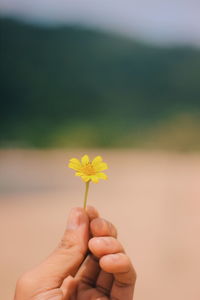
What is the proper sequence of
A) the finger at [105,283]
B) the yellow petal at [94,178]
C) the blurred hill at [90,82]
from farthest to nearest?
the blurred hill at [90,82] < the finger at [105,283] < the yellow petal at [94,178]

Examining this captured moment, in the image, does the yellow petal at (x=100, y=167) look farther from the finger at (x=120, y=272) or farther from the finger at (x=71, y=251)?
the finger at (x=120, y=272)

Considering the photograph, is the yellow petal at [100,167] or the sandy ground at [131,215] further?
the sandy ground at [131,215]

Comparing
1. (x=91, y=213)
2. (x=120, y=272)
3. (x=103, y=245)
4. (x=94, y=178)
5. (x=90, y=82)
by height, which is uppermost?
(x=90, y=82)

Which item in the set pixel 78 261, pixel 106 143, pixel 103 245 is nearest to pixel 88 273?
pixel 78 261

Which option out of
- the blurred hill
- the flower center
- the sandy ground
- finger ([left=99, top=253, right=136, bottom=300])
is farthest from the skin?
the blurred hill

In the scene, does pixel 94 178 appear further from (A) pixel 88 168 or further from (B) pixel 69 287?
(B) pixel 69 287

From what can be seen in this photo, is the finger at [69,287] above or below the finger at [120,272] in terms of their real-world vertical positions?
below

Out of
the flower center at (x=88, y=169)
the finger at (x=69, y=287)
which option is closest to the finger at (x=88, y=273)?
the finger at (x=69, y=287)

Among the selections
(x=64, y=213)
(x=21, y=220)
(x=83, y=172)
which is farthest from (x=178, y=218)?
(x=83, y=172)
